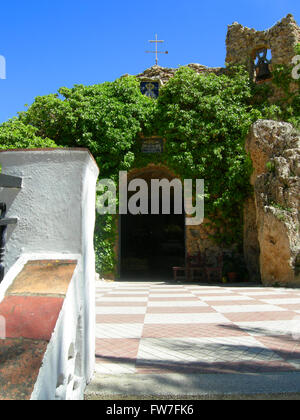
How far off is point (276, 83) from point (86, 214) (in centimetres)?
1097

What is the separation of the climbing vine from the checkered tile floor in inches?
227

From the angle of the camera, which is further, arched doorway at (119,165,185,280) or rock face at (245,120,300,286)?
arched doorway at (119,165,185,280)

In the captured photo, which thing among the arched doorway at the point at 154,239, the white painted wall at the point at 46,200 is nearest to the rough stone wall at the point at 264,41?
the arched doorway at the point at 154,239

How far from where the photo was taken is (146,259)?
1555cm

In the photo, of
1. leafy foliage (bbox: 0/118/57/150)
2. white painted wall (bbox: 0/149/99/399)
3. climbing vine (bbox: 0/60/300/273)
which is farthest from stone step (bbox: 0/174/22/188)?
climbing vine (bbox: 0/60/300/273)

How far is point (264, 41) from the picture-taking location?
11.4 metres

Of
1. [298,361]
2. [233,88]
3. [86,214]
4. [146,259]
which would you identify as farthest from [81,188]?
[146,259]

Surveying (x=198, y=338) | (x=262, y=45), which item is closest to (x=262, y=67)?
(x=262, y=45)

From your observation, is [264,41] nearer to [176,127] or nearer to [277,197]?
[176,127]

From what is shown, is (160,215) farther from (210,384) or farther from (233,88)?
(210,384)

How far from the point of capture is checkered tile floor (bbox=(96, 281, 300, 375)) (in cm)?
229

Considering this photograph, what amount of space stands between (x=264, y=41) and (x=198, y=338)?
37.3 feet

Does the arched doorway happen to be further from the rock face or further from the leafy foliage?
the rock face

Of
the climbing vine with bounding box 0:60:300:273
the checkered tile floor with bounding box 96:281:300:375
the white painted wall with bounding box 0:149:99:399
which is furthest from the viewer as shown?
the climbing vine with bounding box 0:60:300:273
